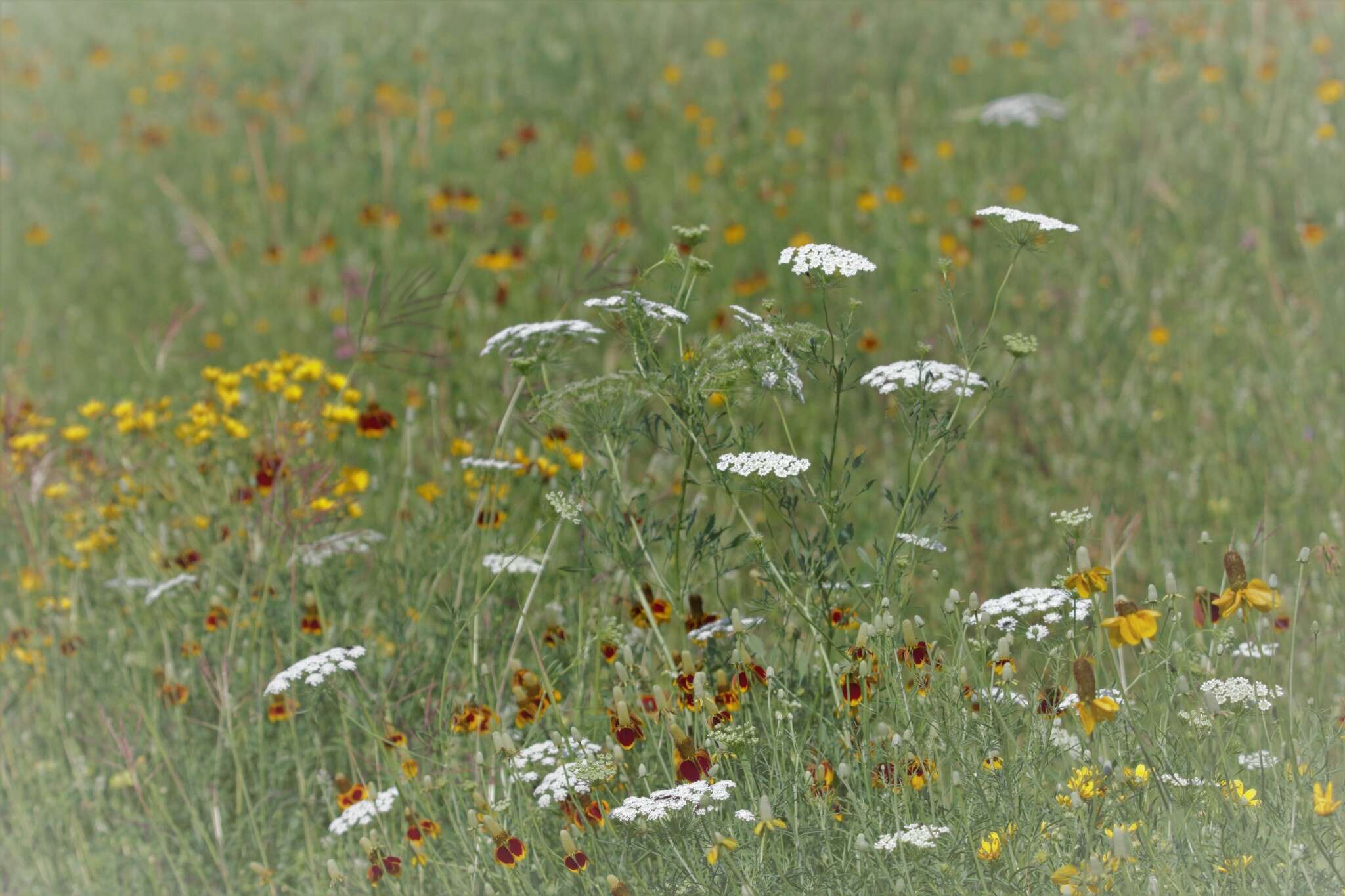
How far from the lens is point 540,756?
7.53ft

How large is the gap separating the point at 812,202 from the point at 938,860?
5015 mm

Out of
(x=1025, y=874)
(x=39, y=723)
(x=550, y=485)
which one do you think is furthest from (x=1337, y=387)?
(x=39, y=723)

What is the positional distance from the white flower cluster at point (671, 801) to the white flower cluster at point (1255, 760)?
87 cm

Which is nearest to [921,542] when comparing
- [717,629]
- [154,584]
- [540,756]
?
[717,629]

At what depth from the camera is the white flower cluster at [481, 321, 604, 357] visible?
244cm

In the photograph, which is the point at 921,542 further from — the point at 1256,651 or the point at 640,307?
the point at 1256,651

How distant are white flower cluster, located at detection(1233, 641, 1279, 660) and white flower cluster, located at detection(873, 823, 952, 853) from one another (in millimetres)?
599

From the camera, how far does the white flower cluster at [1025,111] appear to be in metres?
6.36

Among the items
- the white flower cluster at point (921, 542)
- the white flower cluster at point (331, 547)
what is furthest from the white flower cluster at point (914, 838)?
the white flower cluster at point (331, 547)

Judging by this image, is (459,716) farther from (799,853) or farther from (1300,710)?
(1300,710)

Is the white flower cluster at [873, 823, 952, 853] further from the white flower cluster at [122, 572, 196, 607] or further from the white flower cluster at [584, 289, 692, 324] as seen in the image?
the white flower cluster at [122, 572, 196, 607]

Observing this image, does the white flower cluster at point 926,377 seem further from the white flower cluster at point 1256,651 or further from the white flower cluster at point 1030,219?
the white flower cluster at point 1256,651

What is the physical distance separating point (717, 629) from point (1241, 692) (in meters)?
0.90

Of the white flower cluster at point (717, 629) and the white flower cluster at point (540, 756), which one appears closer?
the white flower cluster at point (540, 756)
